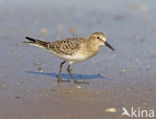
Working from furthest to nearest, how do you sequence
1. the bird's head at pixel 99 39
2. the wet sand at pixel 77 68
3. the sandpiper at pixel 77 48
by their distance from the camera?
the bird's head at pixel 99 39 < the sandpiper at pixel 77 48 < the wet sand at pixel 77 68

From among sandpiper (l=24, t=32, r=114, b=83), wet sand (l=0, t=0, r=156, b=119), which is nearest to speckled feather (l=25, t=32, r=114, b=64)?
sandpiper (l=24, t=32, r=114, b=83)

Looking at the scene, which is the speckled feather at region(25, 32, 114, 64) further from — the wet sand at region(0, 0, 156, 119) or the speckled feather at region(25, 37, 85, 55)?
the wet sand at region(0, 0, 156, 119)

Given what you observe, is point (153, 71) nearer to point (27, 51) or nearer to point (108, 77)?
point (108, 77)

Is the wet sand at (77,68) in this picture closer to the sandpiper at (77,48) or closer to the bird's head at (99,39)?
the sandpiper at (77,48)

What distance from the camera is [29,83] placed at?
27.3 ft

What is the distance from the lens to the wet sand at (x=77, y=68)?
6984mm

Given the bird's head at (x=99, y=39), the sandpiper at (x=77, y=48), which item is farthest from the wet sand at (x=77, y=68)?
the bird's head at (x=99, y=39)

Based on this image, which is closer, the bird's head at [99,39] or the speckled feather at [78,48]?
the speckled feather at [78,48]

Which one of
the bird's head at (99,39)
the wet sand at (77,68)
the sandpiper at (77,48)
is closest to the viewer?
the wet sand at (77,68)

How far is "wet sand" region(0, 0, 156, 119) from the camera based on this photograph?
6.98m

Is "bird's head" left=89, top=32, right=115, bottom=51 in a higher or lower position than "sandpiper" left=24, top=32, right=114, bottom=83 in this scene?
higher

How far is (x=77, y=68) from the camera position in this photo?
973 cm

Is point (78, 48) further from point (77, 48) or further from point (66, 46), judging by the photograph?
point (66, 46)

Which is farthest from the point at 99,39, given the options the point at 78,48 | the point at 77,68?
the point at 77,68
